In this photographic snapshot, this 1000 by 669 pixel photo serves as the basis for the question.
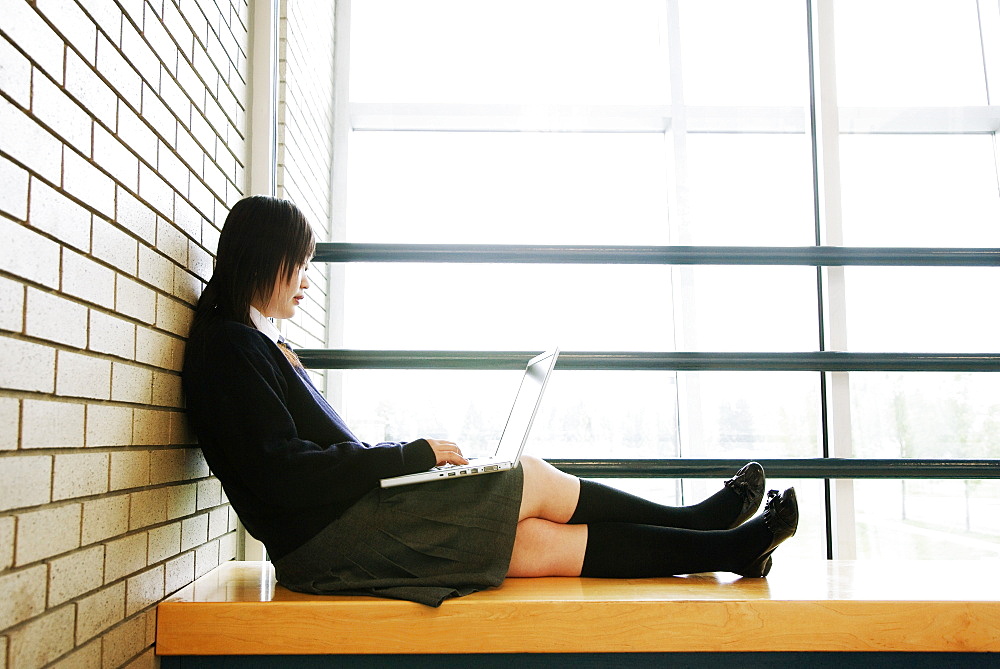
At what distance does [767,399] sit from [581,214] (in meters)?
0.73

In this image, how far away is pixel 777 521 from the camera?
158 centimetres

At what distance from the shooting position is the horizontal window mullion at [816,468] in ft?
6.74

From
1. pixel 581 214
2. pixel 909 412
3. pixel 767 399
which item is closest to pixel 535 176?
pixel 581 214

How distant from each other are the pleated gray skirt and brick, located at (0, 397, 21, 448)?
0.64 metres

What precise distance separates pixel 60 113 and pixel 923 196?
2176mm

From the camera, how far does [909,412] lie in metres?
2.24

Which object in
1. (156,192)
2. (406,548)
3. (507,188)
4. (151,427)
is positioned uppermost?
(507,188)

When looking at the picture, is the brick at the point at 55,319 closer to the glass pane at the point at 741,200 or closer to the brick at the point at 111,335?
the brick at the point at 111,335

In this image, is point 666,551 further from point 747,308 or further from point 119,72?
point 119,72

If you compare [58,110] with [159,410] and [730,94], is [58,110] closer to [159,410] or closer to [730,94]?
[159,410]

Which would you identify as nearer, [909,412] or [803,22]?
[909,412]

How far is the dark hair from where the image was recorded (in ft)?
5.19

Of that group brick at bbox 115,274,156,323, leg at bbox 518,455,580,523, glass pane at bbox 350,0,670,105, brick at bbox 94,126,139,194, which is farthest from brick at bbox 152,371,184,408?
glass pane at bbox 350,0,670,105

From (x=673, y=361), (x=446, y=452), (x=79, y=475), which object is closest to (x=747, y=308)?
(x=673, y=361)
